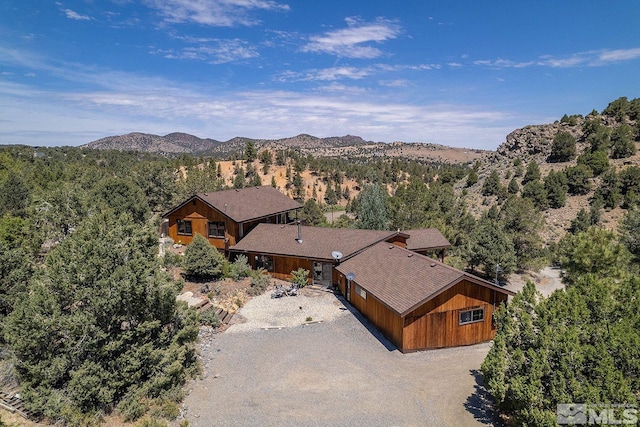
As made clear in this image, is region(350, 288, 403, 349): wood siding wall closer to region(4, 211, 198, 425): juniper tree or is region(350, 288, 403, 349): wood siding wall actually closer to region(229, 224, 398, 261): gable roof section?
region(229, 224, 398, 261): gable roof section

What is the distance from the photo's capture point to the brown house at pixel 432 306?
15398 millimetres

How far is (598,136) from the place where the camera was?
52.9m

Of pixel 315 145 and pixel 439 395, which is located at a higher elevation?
pixel 315 145

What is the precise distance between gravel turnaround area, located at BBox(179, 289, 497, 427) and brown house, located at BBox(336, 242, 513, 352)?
1.75 feet

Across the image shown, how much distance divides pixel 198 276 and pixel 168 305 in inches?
450

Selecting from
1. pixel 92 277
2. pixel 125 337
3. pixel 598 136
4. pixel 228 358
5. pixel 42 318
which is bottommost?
pixel 228 358

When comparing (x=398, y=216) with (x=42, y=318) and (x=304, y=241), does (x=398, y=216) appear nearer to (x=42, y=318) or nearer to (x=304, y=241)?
(x=304, y=241)

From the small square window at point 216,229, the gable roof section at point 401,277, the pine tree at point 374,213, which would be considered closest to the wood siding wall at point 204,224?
the small square window at point 216,229

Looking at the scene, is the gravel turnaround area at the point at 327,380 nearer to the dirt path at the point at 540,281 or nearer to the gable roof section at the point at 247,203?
the gable roof section at the point at 247,203

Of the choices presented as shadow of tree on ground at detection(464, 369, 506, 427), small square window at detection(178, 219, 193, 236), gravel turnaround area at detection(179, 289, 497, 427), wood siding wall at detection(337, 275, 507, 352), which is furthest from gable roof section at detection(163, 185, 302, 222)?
shadow of tree on ground at detection(464, 369, 506, 427)

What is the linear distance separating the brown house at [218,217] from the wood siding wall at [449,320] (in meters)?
15.7

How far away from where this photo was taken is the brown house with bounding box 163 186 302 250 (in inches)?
1085

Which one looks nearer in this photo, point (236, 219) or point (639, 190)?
point (236, 219)

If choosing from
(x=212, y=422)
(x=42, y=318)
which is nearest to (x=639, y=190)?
(x=212, y=422)
